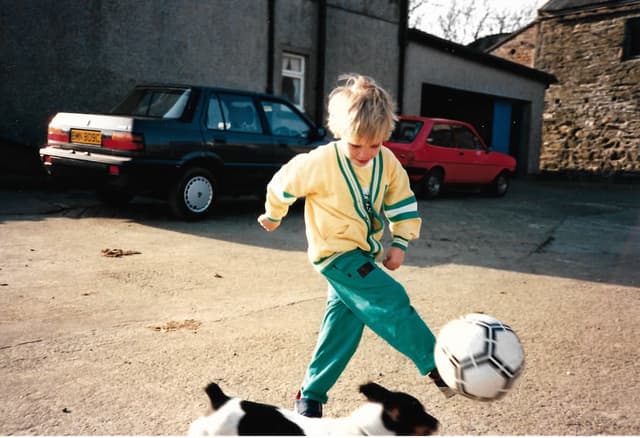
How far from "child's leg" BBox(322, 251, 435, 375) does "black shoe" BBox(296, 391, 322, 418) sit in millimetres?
452

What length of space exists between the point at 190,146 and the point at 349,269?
18.7ft

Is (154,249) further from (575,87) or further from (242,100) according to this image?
(575,87)

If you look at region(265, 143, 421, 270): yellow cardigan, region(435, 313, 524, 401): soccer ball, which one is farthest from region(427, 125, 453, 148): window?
region(435, 313, 524, 401): soccer ball

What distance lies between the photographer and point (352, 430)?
2043 mm

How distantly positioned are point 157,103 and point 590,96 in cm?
2081

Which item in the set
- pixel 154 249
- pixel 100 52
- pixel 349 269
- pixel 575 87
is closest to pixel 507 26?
pixel 575 87

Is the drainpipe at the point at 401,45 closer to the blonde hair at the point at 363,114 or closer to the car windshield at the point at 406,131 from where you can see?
the car windshield at the point at 406,131

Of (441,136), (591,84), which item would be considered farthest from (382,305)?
(591,84)

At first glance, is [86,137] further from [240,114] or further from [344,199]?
[344,199]

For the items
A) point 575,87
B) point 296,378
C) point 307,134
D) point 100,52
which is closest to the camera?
point 296,378

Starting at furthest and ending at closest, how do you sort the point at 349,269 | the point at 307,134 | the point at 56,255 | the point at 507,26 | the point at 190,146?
1. the point at 507,26
2. the point at 307,134
3. the point at 190,146
4. the point at 56,255
5. the point at 349,269

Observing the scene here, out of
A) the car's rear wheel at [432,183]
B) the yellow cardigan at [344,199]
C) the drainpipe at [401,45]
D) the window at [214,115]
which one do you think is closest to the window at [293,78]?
the drainpipe at [401,45]

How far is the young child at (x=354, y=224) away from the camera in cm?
246

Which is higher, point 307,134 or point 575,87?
point 575,87
